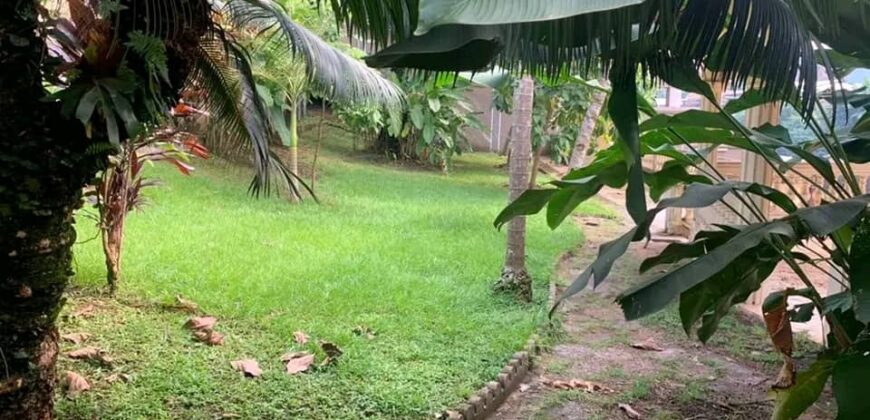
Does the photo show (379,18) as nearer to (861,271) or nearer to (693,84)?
(693,84)

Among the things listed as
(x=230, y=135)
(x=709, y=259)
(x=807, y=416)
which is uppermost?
(x=230, y=135)

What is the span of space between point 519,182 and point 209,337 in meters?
2.16

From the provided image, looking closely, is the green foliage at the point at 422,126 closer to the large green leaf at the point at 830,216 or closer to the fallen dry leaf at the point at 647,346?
the fallen dry leaf at the point at 647,346

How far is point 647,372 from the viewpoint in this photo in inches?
136

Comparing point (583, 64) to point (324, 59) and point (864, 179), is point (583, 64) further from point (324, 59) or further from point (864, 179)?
point (864, 179)

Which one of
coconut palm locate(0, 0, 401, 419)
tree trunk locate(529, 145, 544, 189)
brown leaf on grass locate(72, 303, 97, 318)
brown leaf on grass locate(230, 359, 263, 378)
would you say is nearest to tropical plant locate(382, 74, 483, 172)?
tree trunk locate(529, 145, 544, 189)

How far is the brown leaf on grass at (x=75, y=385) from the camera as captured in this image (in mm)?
2639

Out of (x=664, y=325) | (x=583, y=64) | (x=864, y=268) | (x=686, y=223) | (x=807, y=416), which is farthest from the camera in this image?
(x=686, y=223)

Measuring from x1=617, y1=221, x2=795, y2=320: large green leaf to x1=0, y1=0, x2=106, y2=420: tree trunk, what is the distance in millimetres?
1801

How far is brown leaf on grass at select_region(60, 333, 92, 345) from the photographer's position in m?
3.15

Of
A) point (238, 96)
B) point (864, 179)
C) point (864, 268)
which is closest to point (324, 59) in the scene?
point (238, 96)

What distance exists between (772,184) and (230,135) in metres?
3.73

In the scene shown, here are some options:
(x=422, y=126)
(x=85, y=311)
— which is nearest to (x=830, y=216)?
(x=85, y=311)

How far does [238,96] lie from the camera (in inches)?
128
